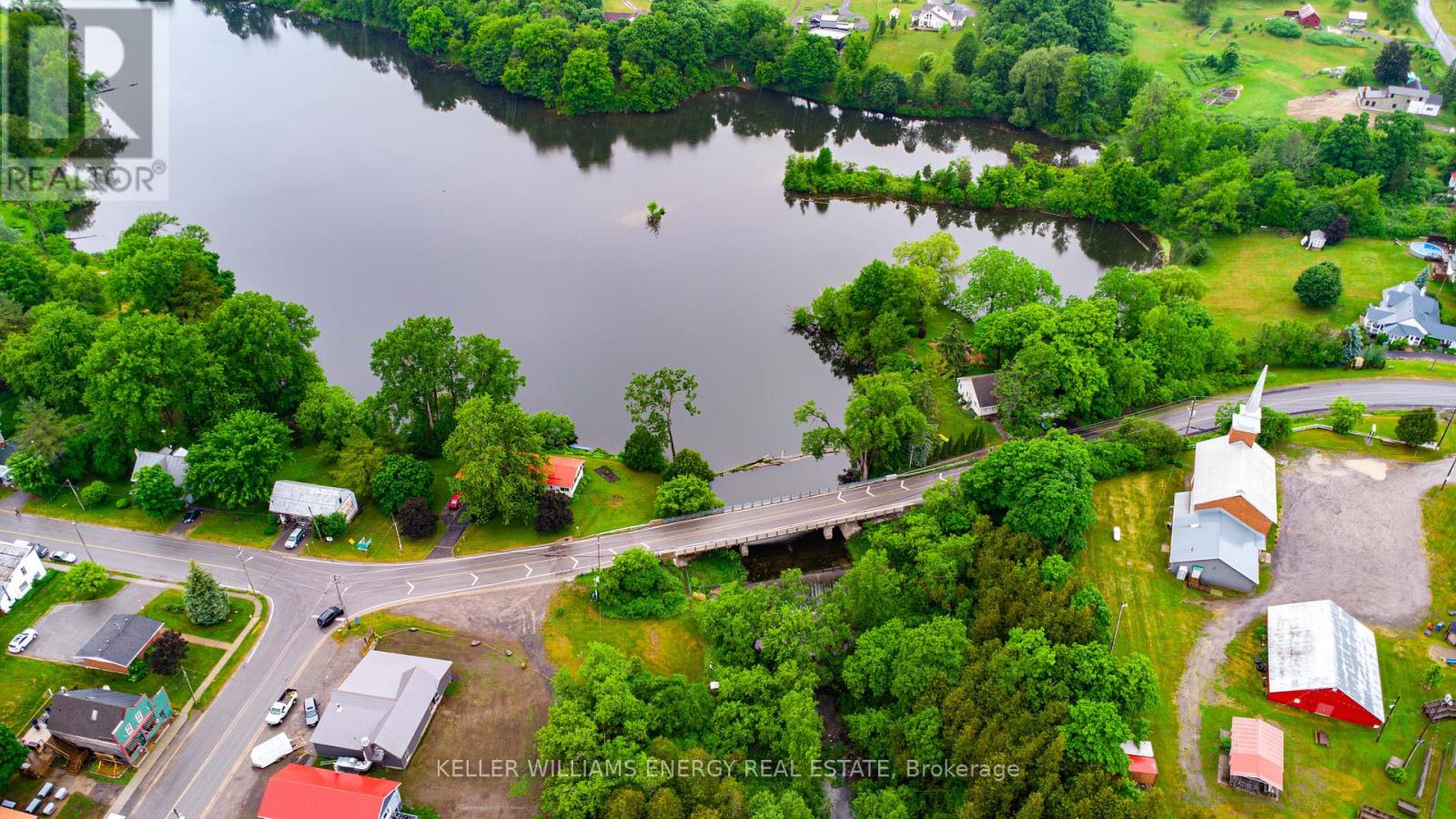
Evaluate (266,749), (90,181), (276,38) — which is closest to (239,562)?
(266,749)

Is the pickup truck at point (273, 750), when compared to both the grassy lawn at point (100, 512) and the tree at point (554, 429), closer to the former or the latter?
the grassy lawn at point (100, 512)

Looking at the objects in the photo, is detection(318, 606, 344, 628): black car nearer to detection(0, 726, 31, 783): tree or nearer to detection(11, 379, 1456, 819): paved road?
detection(11, 379, 1456, 819): paved road

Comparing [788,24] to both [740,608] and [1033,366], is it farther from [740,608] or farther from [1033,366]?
[740,608]

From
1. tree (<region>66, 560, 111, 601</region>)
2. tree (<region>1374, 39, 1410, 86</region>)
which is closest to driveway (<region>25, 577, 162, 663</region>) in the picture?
tree (<region>66, 560, 111, 601</region>)

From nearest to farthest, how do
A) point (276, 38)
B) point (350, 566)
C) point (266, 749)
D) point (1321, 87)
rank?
1. point (266, 749)
2. point (350, 566)
3. point (1321, 87)
4. point (276, 38)

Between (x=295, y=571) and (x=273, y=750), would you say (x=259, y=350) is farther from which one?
(x=273, y=750)

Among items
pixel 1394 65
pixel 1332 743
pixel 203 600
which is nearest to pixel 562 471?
pixel 203 600
